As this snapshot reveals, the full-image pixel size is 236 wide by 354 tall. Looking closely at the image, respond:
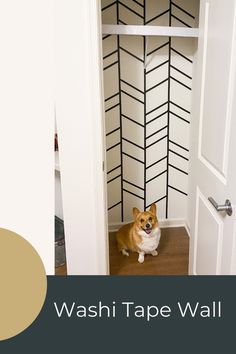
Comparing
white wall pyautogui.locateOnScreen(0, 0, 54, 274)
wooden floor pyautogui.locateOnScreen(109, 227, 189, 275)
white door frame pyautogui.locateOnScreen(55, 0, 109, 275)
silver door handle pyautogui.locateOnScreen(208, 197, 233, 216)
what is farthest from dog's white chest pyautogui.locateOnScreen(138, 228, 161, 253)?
white wall pyautogui.locateOnScreen(0, 0, 54, 274)

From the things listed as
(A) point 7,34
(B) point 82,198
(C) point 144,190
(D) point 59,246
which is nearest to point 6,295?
(B) point 82,198

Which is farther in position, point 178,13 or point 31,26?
point 178,13

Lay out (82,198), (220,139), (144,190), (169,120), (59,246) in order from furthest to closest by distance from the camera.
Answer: (144,190), (169,120), (59,246), (82,198), (220,139)

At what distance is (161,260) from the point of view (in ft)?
7.04

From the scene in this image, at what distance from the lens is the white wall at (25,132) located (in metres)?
0.89

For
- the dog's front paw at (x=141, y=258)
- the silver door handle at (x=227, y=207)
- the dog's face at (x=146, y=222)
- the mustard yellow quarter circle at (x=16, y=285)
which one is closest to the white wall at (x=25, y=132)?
the mustard yellow quarter circle at (x=16, y=285)

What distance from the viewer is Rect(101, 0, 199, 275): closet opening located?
213cm

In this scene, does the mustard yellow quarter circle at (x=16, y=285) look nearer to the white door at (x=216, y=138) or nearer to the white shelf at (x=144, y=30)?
the white door at (x=216, y=138)

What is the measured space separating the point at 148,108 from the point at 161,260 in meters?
1.18

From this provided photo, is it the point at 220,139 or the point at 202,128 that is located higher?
the point at 202,128

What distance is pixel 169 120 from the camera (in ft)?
7.73

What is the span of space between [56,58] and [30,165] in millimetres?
607

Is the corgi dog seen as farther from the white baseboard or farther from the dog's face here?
the white baseboard

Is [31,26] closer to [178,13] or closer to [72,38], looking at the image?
[72,38]
